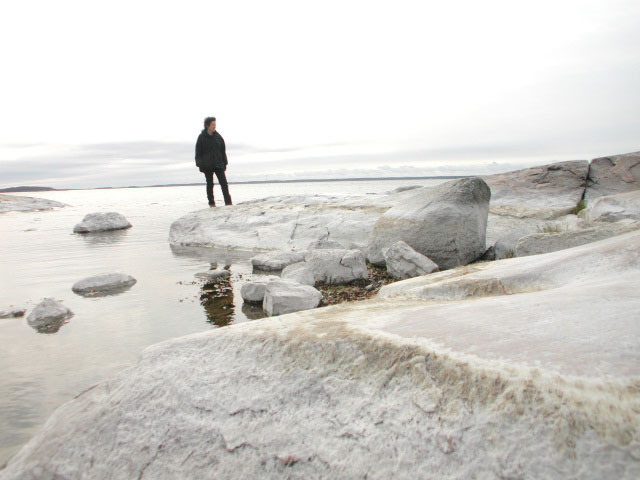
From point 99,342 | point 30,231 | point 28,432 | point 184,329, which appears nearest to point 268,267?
point 184,329

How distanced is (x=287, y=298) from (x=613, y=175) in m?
10.3

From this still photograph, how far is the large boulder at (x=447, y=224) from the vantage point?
19.1 ft

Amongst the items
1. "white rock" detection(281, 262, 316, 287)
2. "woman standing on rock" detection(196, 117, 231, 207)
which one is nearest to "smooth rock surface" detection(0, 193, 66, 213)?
"woman standing on rock" detection(196, 117, 231, 207)

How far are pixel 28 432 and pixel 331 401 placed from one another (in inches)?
71.7

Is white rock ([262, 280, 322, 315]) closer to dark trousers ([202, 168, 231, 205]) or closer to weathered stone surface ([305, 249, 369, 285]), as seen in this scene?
weathered stone surface ([305, 249, 369, 285])

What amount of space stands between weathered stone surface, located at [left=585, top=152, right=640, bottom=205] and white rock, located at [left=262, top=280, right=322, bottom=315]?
29.5 ft

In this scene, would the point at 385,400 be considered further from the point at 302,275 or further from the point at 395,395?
the point at 302,275

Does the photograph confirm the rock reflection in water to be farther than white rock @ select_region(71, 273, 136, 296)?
No

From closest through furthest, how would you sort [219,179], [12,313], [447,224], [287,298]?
[287,298]
[12,313]
[447,224]
[219,179]

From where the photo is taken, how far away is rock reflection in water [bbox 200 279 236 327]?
441 cm

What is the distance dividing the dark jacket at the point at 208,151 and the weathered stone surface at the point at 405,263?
24.1ft

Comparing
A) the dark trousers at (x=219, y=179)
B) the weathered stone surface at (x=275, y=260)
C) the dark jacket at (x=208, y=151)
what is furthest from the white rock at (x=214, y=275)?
the dark jacket at (x=208, y=151)

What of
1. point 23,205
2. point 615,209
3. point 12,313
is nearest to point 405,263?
point 12,313

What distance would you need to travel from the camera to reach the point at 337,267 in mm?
5609
